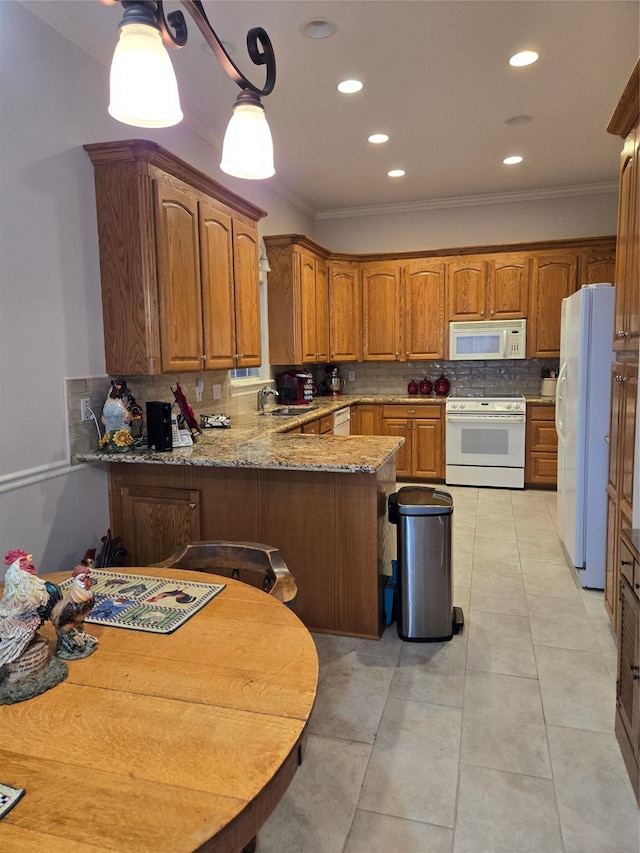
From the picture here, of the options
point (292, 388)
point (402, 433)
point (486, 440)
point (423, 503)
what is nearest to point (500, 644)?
point (423, 503)

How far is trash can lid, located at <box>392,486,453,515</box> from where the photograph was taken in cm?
268

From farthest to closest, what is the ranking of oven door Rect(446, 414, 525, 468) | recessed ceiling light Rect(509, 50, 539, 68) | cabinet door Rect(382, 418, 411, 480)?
cabinet door Rect(382, 418, 411, 480) → oven door Rect(446, 414, 525, 468) → recessed ceiling light Rect(509, 50, 539, 68)

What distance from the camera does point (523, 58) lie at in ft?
10.2

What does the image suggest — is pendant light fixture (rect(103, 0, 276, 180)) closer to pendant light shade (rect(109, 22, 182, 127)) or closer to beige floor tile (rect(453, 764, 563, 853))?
pendant light shade (rect(109, 22, 182, 127))

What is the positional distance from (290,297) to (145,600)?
4.03 metres

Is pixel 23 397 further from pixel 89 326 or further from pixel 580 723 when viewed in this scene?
pixel 580 723

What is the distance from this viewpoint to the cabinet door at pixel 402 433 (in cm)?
594

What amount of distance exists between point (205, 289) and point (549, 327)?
3.80 meters

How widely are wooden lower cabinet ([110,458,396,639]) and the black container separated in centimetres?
11

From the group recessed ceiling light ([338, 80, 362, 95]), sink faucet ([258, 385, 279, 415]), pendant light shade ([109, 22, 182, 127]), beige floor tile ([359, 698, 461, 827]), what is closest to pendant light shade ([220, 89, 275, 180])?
pendant light shade ([109, 22, 182, 127])

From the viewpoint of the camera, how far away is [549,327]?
564cm

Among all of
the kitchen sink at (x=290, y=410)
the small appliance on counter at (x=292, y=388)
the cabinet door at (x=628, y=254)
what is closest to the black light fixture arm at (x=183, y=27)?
the cabinet door at (x=628, y=254)

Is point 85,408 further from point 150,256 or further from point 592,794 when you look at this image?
point 592,794

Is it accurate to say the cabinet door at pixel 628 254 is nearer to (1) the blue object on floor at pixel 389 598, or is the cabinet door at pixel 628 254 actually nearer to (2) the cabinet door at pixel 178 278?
(1) the blue object on floor at pixel 389 598
